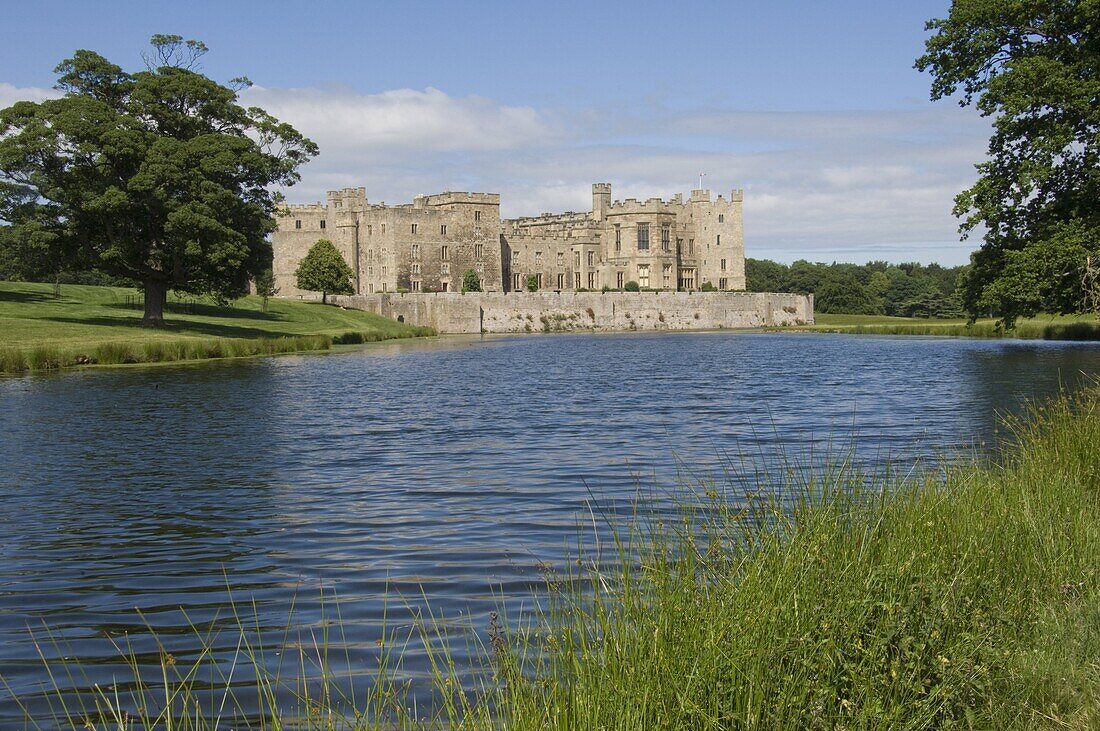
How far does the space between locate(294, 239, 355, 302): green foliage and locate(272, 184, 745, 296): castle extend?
307 inches

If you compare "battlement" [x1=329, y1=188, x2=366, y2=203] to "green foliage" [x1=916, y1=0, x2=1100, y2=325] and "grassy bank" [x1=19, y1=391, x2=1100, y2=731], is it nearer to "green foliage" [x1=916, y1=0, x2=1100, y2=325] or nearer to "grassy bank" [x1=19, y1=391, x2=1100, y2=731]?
"green foliage" [x1=916, y1=0, x2=1100, y2=325]

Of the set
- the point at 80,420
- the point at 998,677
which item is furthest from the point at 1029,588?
the point at 80,420

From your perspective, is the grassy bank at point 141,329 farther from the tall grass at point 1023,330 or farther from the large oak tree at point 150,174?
the tall grass at point 1023,330

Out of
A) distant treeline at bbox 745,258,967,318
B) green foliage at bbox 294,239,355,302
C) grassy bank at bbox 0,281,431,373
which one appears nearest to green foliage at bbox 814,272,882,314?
distant treeline at bbox 745,258,967,318

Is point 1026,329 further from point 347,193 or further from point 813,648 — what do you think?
point 347,193

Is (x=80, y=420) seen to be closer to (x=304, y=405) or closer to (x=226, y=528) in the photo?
(x=304, y=405)

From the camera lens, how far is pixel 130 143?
36.2 metres

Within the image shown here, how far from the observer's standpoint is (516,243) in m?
91.8

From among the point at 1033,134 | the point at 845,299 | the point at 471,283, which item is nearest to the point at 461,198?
the point at 471,283

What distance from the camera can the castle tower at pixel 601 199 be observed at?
9814 centimetres

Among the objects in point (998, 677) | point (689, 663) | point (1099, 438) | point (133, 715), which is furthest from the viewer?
point (1099, 438)

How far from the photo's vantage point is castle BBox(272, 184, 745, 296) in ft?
272

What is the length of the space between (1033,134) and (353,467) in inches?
693

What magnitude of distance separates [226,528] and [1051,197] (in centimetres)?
2123
